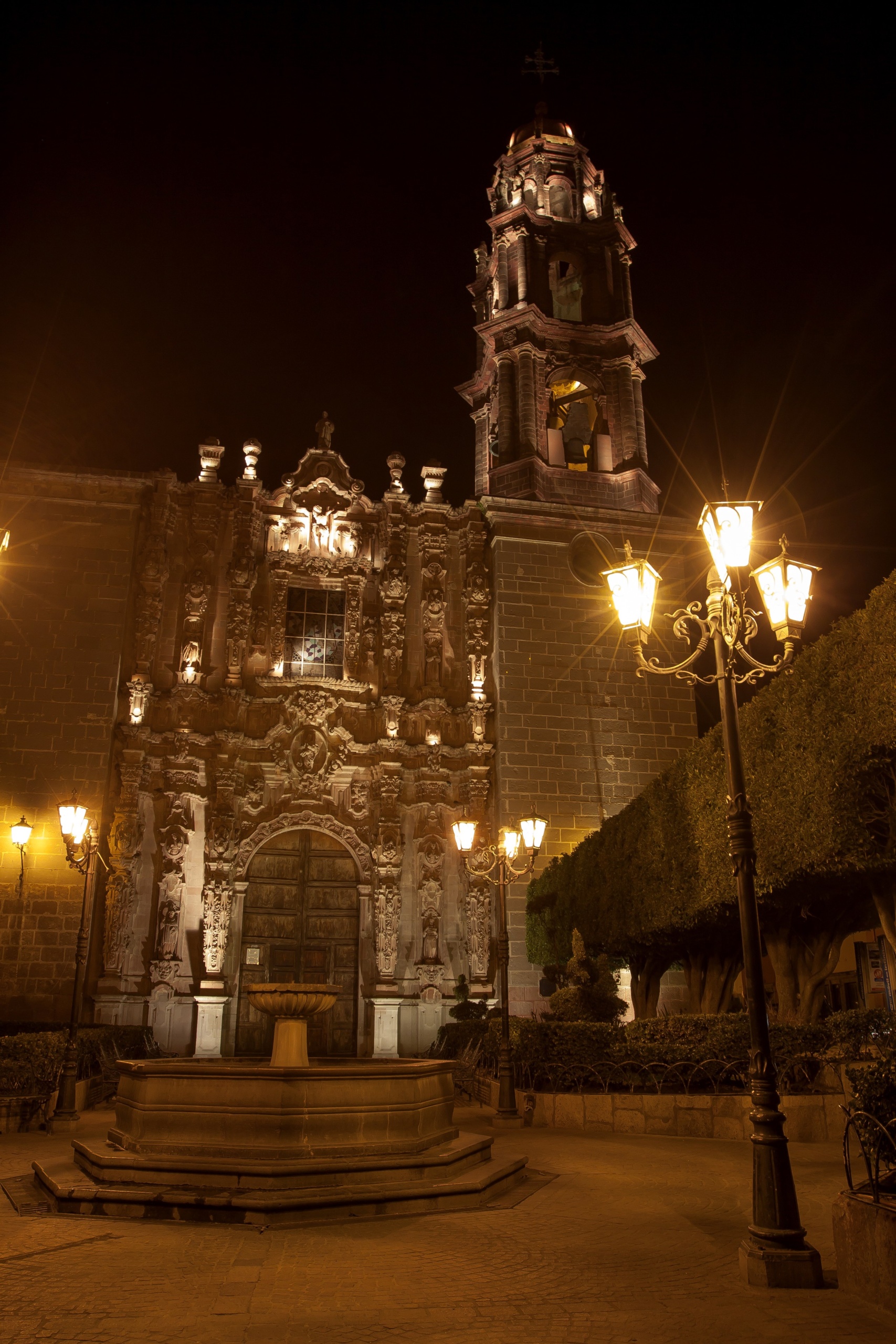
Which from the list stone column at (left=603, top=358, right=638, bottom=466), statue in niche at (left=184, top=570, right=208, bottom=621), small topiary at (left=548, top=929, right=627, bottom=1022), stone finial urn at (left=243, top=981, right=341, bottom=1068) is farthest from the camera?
stone column at (left=603, top=358, right=638, bottom=466)

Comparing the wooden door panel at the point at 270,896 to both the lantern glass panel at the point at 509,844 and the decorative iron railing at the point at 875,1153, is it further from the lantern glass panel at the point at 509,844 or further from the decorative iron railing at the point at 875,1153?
the decorative iron railing at the point at 875,1153

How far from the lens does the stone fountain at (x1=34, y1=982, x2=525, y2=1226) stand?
293 inches

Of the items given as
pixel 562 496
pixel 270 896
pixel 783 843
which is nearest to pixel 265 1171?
pixel 783 843

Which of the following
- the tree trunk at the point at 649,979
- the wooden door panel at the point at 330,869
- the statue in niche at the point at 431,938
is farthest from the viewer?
the wooden door panel at the point at 330,869

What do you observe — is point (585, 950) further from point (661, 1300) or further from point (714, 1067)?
point (661, 1300)

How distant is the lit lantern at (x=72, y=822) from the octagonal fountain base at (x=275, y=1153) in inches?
190

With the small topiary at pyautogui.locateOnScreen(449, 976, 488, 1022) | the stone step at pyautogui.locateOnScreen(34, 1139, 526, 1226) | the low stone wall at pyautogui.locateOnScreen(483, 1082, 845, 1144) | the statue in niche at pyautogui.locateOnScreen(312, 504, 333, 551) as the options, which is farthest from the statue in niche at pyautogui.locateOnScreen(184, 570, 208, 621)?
the stone step at pyautogui.locateOnScreen(34, 1139, 526, 1226)

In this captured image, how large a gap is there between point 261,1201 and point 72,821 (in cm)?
740

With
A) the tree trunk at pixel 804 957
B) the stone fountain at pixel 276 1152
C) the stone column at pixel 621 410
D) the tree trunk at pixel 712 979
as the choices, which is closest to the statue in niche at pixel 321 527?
→ the stone column at pixel 621 410

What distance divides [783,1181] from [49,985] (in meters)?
16.6

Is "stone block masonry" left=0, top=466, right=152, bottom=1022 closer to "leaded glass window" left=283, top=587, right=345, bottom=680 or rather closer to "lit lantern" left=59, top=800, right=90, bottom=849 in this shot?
"leaded glass window" left=283, top=587, right=345, bottom=680

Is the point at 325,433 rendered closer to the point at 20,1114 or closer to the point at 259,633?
the point at 259,633

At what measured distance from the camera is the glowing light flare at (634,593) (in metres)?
8.05

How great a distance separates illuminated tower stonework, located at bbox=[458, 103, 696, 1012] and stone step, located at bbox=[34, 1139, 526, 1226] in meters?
12.9
